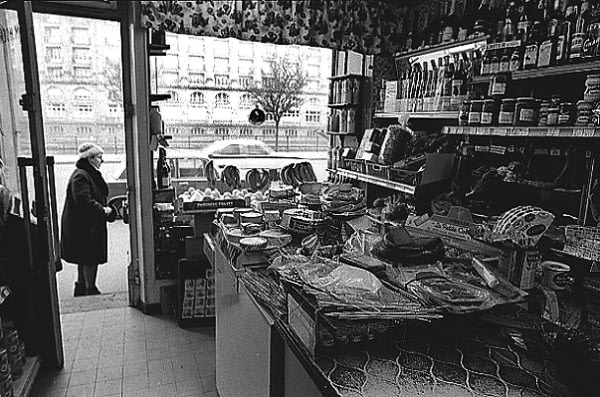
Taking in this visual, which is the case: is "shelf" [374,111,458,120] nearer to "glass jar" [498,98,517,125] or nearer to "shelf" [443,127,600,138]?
"shelf" [443,127,600,138]

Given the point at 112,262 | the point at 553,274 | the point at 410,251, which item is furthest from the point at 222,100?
the point at 553,274

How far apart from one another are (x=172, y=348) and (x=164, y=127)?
171 cm

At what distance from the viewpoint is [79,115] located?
5.21 metres

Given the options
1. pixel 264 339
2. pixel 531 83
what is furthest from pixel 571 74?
pixel 264 339

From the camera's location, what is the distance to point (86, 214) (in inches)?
143

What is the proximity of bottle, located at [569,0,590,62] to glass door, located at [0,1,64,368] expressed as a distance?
266cm

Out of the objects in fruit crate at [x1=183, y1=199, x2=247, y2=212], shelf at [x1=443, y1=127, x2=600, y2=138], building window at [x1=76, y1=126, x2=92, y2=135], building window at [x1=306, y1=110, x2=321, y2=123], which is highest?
building window at [x1=306, y1=110, x2=321, y2=123]

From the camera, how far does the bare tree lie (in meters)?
4.18

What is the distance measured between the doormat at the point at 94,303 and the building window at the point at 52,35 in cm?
236

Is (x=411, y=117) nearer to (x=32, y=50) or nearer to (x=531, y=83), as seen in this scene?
(x=531, y=83)

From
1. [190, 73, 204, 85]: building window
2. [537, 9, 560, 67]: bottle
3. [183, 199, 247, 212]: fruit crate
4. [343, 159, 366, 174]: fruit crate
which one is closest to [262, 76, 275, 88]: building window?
[190, 73, 204, 85]: building window

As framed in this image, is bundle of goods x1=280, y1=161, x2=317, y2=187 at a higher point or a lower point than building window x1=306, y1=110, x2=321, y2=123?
lower

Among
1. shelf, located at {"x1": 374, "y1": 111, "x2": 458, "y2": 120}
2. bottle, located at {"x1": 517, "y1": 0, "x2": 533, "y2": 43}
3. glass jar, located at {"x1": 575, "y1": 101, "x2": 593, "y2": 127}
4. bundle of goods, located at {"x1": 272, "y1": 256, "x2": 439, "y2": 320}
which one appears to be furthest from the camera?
shelf, located at {"x1": 374, "y1": 111, "x2": 458, "y2": 120}

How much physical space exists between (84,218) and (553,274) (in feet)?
11.3
